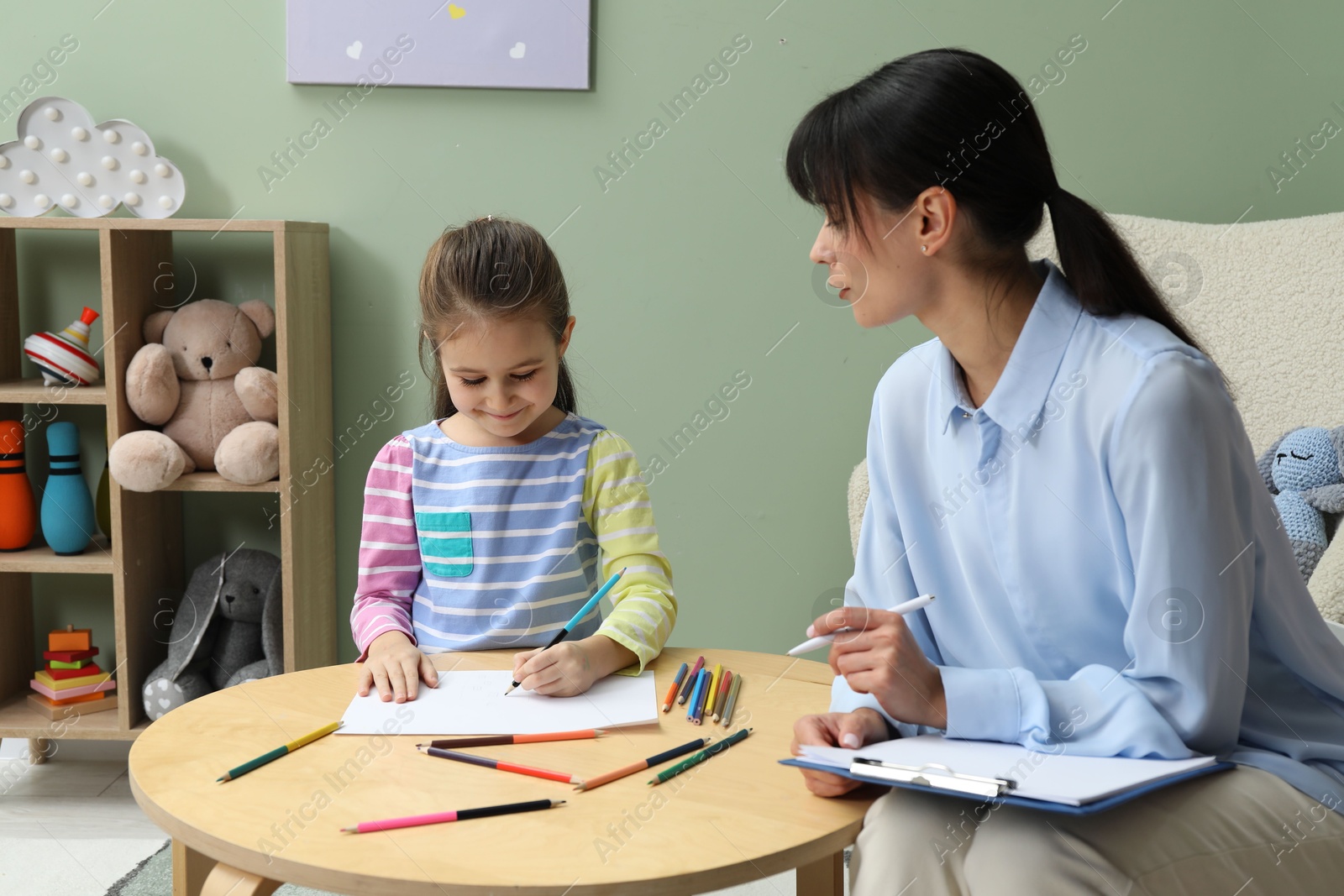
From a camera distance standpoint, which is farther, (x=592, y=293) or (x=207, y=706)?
(x=592, y=293)

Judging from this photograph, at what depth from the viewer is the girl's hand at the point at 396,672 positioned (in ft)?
3.29

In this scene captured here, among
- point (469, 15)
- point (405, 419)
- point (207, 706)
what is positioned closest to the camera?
point (207, 706)

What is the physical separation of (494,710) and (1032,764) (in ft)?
1.51

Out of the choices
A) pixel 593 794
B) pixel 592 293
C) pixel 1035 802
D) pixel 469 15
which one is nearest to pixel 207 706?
pixel 593 794

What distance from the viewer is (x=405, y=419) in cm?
225

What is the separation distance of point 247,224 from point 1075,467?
5.14ft

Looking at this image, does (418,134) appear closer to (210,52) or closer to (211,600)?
(210,52)

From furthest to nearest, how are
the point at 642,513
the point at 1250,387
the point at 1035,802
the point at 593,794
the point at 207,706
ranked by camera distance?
the point at 1250,387 < the point at 642,513 < the point at 207,706 < the point at 593,794 < the point at 1035,802

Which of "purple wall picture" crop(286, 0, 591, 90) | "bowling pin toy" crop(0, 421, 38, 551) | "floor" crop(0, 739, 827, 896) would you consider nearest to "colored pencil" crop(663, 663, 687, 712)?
"floor" crop(0, 739, 827, 896)

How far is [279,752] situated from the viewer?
2.85ft

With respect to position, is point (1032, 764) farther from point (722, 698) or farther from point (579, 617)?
point (579, 617)

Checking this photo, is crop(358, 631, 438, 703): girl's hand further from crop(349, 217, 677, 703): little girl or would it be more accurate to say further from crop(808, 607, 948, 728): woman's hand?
crop(808, 607, 948, 728): woman's hand

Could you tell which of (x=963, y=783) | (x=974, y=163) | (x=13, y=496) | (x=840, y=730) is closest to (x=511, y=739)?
(x=840, y=730)

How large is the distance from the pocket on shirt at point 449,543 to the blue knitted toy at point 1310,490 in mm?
1210
